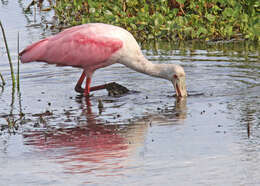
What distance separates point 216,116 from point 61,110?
1.76 meters

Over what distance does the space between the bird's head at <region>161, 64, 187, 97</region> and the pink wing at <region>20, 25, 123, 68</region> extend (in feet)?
2.56

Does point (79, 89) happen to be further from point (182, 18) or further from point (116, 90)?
point (182, 18)

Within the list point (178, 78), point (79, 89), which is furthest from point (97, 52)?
point (178, 78)

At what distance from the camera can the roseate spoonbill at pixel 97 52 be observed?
8.70 metres

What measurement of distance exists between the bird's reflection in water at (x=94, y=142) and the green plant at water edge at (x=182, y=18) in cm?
439

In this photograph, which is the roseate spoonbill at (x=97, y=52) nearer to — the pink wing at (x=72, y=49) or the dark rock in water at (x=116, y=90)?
the pink wing at (x=72, y=49)

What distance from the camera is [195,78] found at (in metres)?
9.70

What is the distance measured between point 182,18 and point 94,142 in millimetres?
6038

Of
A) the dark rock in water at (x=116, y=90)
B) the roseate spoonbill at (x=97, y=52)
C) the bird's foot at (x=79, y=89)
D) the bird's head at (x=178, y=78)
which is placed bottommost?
the bird's foot at (x=79, y=89)

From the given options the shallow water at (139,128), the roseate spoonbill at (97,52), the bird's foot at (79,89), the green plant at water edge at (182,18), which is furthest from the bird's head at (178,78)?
the green plant at water edge at (182,18)

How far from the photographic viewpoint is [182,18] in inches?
482

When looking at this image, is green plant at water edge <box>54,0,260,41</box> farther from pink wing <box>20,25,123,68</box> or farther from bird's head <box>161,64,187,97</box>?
pink wing <box>20,25,123,68</box>

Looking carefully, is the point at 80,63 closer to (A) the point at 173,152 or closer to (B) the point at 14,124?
(B) the point at 14,124

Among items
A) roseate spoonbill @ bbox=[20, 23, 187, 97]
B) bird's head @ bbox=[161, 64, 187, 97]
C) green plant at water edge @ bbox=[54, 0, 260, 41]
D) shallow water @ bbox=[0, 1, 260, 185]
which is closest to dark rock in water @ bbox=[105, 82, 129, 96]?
shallow water @ bbox=[0, 1, 260, 185]
